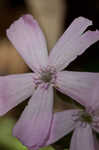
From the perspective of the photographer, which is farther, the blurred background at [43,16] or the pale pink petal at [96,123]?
the blurred background at [43,16]

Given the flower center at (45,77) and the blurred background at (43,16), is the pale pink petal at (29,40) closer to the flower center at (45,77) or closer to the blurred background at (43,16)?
the flower center at (45,77)

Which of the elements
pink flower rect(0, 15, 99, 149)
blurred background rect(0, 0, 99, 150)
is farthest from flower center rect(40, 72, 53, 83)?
blurred background rect(0, 0, 99, 150)

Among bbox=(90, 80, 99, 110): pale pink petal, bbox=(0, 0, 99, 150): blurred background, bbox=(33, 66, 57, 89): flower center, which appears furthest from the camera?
bbox=(0, 0, 99, 150): blurred background

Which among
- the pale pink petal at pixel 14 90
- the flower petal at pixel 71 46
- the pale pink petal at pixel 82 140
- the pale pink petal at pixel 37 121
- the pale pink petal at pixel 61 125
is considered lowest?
the pale pink petal at pixel 82 140

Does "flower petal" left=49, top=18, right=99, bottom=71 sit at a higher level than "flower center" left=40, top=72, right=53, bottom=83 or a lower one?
higher

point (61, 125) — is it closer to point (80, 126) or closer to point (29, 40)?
point (80, 126)

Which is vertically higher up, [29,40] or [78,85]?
[29,40]

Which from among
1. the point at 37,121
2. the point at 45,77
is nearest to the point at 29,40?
the point at 45,77

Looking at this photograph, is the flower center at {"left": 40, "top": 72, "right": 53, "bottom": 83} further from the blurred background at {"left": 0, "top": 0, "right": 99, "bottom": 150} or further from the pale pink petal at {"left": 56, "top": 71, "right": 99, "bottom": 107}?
the blurred background at {"left": 0, "top": 0, "right": 99, "bottom": 150}

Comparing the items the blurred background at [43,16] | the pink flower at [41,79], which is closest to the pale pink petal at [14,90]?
the pink flower at [41,79]
